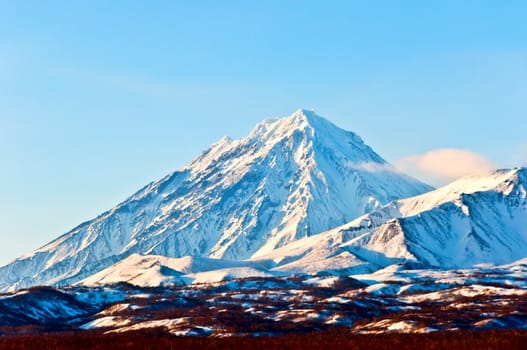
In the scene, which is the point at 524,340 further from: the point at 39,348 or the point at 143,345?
the point at 39,348

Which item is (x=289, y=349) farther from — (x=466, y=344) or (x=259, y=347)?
(x=466, y=344)

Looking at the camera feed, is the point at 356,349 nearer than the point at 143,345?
Yes

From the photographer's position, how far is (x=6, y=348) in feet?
348

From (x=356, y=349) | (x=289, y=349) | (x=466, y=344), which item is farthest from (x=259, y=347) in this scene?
(x=466, y=344)

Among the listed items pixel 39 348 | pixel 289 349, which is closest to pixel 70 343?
pixel 39 348

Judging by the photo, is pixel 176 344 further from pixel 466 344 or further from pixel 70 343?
pixel 466 344

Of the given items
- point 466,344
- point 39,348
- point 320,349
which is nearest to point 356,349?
point 320,349

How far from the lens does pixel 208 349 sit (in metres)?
104

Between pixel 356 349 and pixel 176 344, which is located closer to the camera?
pixel 356 349

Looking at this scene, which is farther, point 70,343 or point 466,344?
point 70,343

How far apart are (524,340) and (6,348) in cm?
5591

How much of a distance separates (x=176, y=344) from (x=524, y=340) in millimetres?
38093

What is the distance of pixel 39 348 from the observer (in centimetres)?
10600

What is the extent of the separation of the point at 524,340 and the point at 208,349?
34.3 metres
